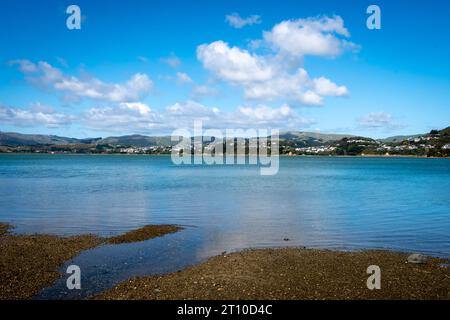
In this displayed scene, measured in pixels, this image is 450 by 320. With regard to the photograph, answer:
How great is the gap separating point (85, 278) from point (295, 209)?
90.4ft

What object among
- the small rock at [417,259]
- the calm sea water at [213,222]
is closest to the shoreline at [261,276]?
the small rock at [417,259]

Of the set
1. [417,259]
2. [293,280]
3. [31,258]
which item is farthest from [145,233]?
[417,259]

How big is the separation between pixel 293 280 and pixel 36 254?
1437 cm

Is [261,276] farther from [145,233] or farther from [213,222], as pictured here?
[213,222]

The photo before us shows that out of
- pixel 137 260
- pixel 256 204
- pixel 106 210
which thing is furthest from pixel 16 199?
pixel 137 260

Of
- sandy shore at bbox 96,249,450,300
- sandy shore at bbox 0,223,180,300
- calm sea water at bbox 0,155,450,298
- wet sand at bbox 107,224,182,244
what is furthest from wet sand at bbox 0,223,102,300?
sandy shore at bbox 96,249,450,300

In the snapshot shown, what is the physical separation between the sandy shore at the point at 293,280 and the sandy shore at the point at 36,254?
3.90 metres

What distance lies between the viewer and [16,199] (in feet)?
156

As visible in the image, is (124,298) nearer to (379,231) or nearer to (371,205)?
(379,231)

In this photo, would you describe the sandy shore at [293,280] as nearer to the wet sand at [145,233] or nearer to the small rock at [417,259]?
the small rock at [417,259]

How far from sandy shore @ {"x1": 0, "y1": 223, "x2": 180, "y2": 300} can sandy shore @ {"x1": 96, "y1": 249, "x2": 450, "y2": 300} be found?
390 cm

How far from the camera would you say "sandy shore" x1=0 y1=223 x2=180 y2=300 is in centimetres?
1623

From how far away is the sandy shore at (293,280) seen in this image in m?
14.6
